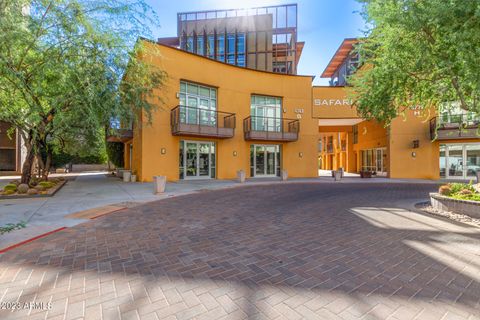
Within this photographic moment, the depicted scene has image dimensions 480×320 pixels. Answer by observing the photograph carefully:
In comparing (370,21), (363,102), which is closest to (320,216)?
(363,102)

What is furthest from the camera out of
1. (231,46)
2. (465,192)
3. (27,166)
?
(231,46)

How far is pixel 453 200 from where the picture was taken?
21.9ft

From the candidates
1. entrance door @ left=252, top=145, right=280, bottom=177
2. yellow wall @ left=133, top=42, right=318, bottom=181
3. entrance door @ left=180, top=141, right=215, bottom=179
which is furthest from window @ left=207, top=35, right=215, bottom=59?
entrance door @ left=180, top=141, right=215, bottom=179

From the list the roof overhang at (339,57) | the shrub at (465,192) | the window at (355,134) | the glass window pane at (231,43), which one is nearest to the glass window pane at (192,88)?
the shrub at (465,192)

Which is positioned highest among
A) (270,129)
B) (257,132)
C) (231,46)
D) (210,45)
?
(210,45)

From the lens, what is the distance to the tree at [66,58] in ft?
24.9

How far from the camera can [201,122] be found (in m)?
15.2

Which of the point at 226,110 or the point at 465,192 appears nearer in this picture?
the point at 465,192

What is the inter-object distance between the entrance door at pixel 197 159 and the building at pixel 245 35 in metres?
17.5

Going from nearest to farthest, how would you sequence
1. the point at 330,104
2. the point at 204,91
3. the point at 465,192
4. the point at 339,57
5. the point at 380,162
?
1. the point at 465,192
2. the point at 204,91
3. the point at 330,104
4. the point at 380,162
5. the point at 339,57

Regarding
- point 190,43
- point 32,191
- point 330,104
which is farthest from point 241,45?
point 32,191

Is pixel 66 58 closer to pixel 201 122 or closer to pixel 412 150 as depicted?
pixel 201 122

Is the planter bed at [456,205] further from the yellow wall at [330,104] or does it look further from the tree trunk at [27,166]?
the tree trunk at [27,166]

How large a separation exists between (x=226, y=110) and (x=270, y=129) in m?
3.72
